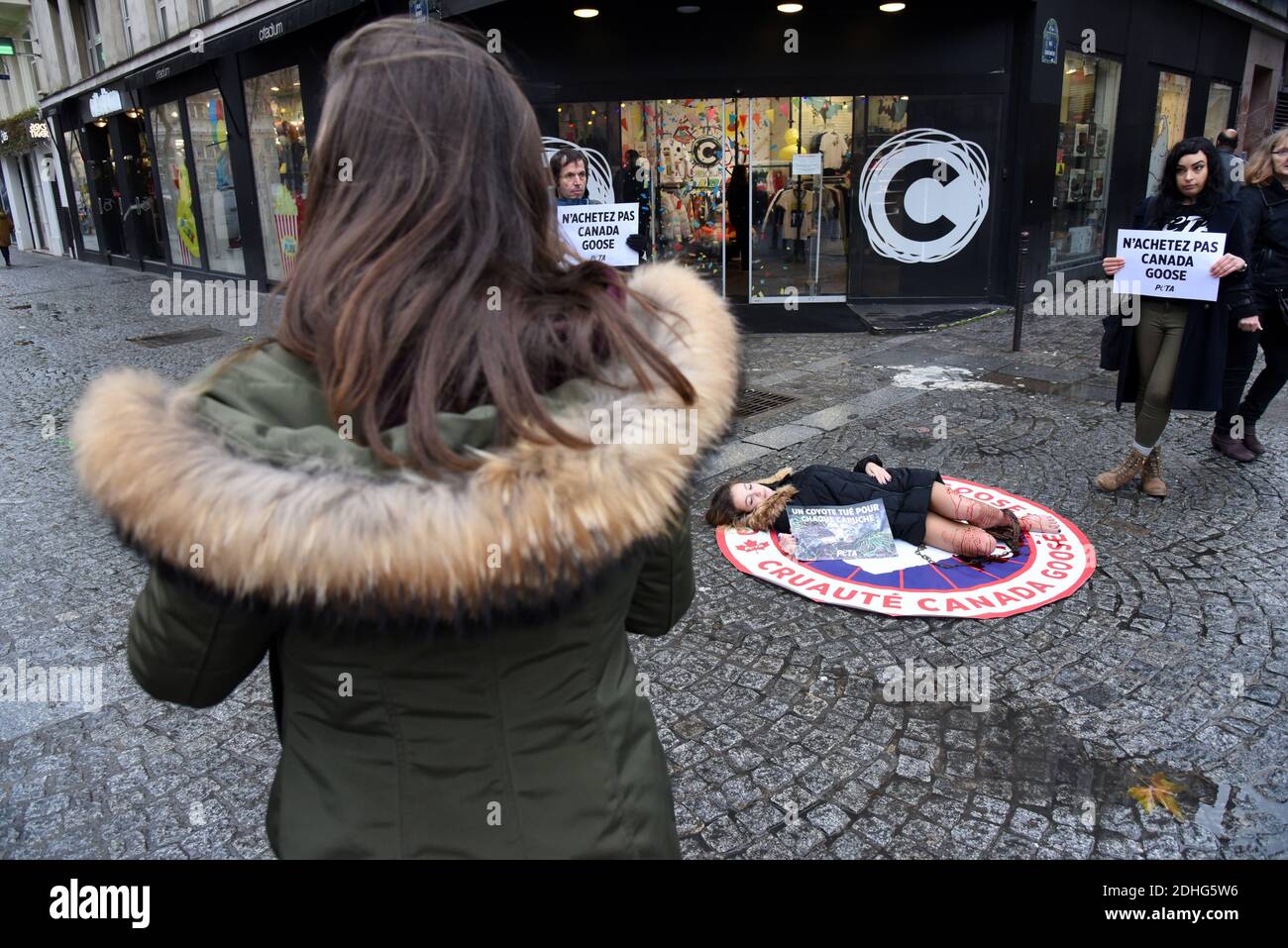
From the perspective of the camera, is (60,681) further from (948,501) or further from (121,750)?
(948,501)

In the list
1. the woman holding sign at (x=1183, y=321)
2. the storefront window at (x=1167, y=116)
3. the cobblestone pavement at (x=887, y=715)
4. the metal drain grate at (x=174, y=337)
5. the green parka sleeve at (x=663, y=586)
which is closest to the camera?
the green parka sleeve at (x=663, y=586)

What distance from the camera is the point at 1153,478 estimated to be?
546cm

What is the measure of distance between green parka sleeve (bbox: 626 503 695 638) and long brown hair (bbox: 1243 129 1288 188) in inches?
240

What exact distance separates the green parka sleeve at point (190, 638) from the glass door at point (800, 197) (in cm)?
1181

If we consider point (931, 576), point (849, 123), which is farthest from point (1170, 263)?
point (849, 123)

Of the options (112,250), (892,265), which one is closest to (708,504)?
(892,265)

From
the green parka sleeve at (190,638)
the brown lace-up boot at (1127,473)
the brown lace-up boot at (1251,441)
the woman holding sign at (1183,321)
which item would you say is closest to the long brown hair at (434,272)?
the green parka sleeve at (190,638)

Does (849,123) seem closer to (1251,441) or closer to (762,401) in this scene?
(762,401)

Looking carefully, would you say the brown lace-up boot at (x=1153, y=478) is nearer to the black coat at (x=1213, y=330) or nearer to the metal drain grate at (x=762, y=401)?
the black coat at (x=1213, y=330)

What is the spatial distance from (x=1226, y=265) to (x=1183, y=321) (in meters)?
0.38

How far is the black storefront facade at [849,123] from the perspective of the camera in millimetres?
11227

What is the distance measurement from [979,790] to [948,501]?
2.00 meters

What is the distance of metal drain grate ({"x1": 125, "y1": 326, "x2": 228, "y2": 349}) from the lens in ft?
37.8

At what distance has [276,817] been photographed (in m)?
1.37
